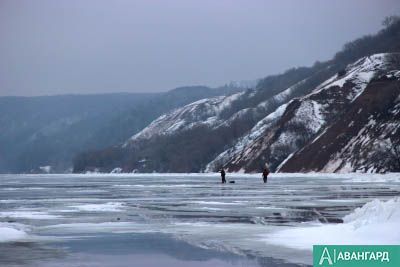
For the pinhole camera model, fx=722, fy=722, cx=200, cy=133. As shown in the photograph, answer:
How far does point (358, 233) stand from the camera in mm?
20766

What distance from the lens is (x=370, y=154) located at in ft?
353

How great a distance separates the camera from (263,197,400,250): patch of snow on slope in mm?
19500

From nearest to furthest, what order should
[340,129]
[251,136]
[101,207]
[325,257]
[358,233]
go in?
[325,257] → [358,233] → [101,207] → [340,129] → [251,136]

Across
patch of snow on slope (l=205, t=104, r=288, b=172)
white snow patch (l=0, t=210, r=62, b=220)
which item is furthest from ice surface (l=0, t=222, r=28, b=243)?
patch of snow on slope (l=205, t=104, r=288, b=172)

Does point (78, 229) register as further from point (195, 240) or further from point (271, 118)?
point (271, 118)

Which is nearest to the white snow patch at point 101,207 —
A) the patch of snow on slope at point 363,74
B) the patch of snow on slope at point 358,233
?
the patch of snow on slope at point 358,233

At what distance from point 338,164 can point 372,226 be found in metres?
95.7

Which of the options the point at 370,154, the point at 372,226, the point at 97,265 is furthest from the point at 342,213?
the point at 370,154

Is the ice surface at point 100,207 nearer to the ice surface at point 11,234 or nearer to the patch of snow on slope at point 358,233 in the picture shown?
the ice surface at point 11,234

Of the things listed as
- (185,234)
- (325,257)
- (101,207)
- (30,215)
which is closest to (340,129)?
(101,207)

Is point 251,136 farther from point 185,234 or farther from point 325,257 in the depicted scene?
point 325,257

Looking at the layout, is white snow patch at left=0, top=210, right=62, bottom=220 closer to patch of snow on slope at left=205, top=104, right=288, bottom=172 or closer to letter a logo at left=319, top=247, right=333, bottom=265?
letter a logo at left=319, top=247, right=333, bottom=265

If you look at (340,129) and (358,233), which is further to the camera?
(340,129)

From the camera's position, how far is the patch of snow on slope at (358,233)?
19.5m
